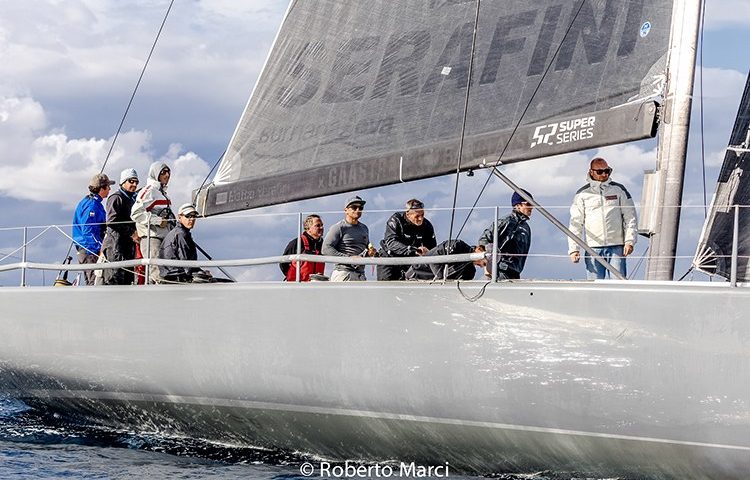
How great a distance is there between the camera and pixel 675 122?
7.68 m

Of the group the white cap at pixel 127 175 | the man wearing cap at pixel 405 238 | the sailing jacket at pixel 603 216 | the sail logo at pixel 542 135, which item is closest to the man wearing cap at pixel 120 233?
the white cap at pixel 127 175

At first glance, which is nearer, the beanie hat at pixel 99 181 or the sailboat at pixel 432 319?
the sailboat at pixel 432 319

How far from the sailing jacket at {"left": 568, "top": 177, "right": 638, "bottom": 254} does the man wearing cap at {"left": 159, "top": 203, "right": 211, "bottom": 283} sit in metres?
3.03

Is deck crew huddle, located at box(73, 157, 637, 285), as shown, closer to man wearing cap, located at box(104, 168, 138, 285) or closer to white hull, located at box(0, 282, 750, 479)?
man wearing cap, located at box(104, 168, 138, 285)

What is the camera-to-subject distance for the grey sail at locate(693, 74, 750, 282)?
23.8ft

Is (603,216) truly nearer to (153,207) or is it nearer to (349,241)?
(349,241)

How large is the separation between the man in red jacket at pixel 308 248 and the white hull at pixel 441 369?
39 cm

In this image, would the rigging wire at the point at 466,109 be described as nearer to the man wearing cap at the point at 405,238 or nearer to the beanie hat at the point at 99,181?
the man wearing cap at the point at 405,238

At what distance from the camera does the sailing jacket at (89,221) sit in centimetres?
1038

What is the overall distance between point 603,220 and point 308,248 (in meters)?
2.40

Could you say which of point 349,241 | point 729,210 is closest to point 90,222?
point 349,241

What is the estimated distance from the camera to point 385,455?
8.09m

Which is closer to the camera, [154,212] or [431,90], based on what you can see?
[431,90]

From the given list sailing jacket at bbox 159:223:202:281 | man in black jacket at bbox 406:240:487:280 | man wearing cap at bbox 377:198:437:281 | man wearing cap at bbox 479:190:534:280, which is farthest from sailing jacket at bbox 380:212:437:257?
sailing jacket at bbox 159:223:202:281
